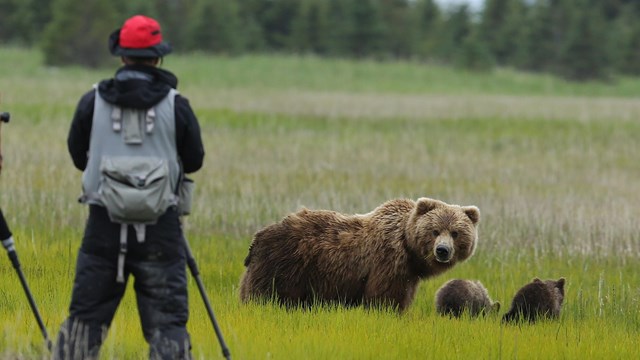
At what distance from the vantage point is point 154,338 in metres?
5.89

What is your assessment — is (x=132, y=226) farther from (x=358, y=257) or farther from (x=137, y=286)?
(x=358, y=257)

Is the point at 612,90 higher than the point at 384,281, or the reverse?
the point at 612,90

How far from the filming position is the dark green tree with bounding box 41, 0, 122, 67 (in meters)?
52.3

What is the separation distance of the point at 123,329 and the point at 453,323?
7.78ft

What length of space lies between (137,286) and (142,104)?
3.29 ft

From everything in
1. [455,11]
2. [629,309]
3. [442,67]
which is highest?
[455,11]

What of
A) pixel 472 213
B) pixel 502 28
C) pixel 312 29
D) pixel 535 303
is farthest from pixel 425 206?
pixel 502 28

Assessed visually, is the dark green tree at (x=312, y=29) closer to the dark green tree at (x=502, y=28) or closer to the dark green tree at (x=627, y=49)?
the dark green tree at (x=502, y=28)

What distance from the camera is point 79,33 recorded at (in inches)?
2103

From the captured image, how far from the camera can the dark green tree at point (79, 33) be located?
52.3 m

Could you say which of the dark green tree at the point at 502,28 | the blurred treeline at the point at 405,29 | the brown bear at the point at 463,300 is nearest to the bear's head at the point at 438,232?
the brown bear at the point at 463,300

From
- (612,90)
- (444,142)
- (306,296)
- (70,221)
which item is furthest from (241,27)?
(306,296)

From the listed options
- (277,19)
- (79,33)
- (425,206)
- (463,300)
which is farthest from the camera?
(277,19)

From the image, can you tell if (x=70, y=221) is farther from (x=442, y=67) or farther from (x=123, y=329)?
(x=442, y=67)
